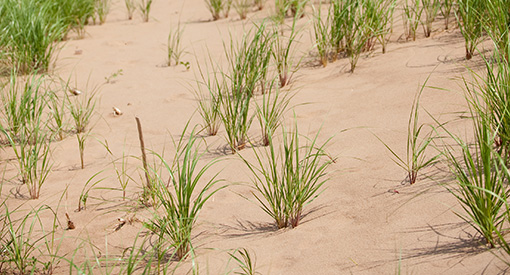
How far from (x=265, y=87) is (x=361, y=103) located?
0.80 meters

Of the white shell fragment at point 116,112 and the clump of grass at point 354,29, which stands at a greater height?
the clump of grass at point 354,29

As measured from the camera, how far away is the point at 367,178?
3.21 metres

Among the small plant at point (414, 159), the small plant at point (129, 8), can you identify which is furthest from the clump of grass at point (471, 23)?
the small plant at point (129, 8)

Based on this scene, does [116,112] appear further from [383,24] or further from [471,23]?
[471,23]

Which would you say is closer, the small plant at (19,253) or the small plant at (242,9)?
the small plant at (19,253)

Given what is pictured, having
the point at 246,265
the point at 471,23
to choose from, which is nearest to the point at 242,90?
the point at 471,23

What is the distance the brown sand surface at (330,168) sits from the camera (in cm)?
260

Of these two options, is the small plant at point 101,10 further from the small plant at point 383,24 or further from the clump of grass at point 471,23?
the clump of grass at point 471,23

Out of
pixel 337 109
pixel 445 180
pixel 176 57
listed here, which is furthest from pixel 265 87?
pixel 445 180

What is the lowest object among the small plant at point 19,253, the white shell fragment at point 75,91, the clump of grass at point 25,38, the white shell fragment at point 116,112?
the small plant at point 19,253

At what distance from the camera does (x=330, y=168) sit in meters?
3.39

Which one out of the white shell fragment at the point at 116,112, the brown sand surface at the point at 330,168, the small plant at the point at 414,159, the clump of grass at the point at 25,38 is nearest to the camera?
the brown sand surface at the point at 330,168

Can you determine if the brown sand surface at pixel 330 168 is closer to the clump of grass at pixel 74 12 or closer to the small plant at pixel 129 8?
the clump of grass at pixel 74 12

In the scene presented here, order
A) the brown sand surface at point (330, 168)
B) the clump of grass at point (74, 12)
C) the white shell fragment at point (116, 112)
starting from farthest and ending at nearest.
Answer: the clump of grass at point (74, 12) → the white shell fragment at point (116, 112) → the brown sand surface at point (330, 168)
